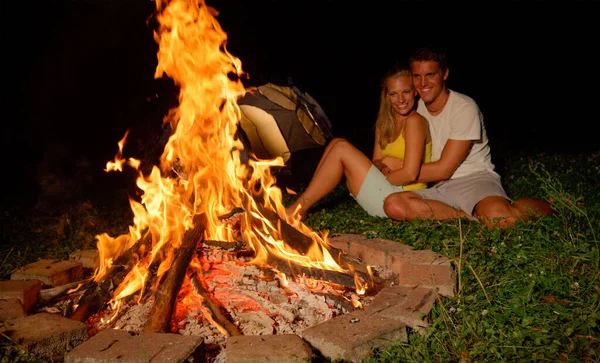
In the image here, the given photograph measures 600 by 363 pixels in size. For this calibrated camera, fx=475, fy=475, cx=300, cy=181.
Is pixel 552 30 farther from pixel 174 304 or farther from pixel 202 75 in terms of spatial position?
pixel 174 304

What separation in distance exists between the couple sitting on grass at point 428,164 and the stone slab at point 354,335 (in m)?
1.93

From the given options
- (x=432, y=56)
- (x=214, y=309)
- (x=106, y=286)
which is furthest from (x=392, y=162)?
(x=106, y=286)

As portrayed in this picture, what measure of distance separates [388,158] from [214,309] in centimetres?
292

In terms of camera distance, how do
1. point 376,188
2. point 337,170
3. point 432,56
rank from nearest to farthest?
point 432,56 < point 376,188 < point 337,170

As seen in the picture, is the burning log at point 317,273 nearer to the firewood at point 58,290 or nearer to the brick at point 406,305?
the brick at point 406,305

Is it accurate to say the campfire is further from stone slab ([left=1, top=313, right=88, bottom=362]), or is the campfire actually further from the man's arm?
the man's arm

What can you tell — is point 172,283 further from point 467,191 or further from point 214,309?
point 467,191

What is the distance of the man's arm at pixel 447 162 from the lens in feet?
15.2

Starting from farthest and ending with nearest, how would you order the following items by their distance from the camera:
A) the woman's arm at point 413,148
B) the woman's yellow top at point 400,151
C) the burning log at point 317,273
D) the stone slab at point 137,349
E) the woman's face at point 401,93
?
the woman's yellow top at point 400,151
the woman's face at point 401,93
the woman's arm at point 413,148
the burning log at point 317,273
the stone slab at point 137,349

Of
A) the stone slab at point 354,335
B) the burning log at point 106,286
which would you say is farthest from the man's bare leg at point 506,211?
the burning log at point 106,286

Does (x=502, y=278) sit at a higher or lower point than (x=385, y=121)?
lower

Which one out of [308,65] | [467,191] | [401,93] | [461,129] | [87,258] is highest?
[308,65]

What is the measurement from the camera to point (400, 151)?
17.3 ft

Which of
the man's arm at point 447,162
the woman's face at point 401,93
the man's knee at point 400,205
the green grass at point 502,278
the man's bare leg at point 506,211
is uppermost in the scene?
the woman's face at point 401,93
